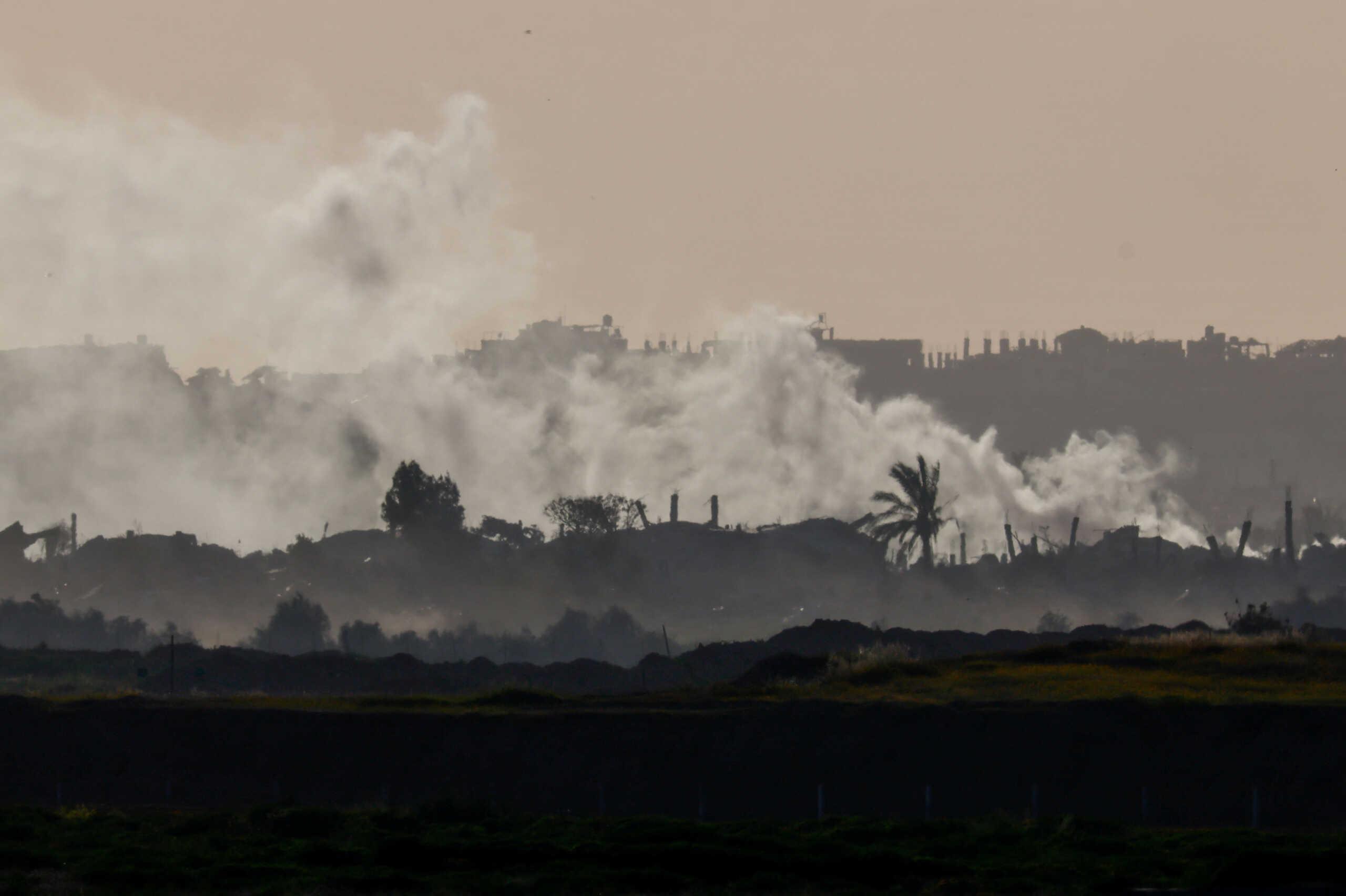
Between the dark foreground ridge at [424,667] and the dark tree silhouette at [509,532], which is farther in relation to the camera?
the dark tree silhouette at [509,532]

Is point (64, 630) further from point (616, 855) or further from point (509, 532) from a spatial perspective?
point (616, 855)

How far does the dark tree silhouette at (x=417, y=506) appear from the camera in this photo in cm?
17950

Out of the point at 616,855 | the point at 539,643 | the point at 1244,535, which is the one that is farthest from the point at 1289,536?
the point at 616,855

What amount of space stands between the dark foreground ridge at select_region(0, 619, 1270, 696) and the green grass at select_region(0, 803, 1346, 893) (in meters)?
62.2

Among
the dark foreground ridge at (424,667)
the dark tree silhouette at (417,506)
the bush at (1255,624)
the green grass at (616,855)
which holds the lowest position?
the green grass at (616,855)

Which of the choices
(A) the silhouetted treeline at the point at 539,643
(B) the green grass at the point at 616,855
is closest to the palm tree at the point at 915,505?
(A) the silhouetted treeline at the point at 539,643

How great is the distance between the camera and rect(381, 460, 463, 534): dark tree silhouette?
179500 mm

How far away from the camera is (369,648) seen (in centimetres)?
15138

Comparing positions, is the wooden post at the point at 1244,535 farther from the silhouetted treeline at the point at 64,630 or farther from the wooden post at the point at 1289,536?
the silhouetted treeline at the point at 64,630

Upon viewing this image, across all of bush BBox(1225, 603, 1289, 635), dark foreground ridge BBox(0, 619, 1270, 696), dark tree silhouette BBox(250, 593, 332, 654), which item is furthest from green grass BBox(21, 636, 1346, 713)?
dark tree silhouette BBox(250, 593, 332, 654)

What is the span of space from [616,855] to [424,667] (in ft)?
250

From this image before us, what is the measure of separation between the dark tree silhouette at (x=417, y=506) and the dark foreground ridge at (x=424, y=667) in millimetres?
66985

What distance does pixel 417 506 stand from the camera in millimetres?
179750

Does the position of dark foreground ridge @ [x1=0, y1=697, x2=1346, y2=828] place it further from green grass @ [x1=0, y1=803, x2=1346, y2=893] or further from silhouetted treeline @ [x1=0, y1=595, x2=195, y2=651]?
silhouetted treeline @ [x1=0, y1=595, x2=195, y2=651]
